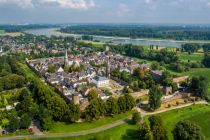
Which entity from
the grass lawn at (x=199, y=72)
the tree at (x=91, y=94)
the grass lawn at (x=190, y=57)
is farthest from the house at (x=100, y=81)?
the grass lawn at (x=190, y=57)

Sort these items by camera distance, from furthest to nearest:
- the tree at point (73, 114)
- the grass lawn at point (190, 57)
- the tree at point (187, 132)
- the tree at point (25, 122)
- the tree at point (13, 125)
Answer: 1. the grass lawn at point (190, 57)
2. the tree at point (73, 114)
3. the tree at point (25, 122)
4. the tree at point (13, 125)
5. the tree at point (187, 132)

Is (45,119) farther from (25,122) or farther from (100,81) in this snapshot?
(100,81)

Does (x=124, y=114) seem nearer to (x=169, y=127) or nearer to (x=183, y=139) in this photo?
(x=169, y=127)

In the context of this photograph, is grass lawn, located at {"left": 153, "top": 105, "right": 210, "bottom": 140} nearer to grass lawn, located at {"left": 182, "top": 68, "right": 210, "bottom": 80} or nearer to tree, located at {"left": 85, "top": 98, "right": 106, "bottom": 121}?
tree, located at {"left": 85, "top": 98, "right": 106, "bottom": 121}

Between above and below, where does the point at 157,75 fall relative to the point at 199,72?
above

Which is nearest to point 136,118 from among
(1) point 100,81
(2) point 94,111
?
(2) point 94,111

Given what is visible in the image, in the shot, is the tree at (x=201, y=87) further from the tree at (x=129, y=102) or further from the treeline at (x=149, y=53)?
the treeline at (x=149, y=53)

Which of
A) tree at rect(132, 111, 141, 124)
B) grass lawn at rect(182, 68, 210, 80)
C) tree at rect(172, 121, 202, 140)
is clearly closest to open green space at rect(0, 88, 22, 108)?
tree at rect(132, 111, 141, 124)

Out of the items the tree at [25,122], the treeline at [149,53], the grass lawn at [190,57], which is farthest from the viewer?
the grass lawn at [190,57]

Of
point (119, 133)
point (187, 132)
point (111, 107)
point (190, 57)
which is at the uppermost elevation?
point (190, 57)
